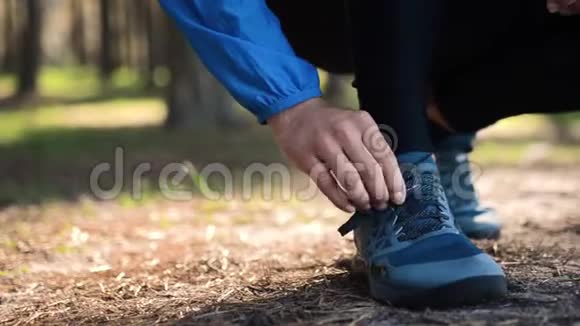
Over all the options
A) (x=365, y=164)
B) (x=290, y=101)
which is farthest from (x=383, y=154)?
(x=290, y=101)

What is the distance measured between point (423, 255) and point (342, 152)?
16 cm

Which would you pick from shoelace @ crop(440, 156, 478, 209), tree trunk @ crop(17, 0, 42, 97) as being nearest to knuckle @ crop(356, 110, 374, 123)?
shoelace @ crop(440, 156, 478, 209)

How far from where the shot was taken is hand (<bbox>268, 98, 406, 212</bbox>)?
3.23 ft

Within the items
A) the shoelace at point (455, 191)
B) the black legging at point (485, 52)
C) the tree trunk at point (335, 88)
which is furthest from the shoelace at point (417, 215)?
the tree trunk at point (335, 88)

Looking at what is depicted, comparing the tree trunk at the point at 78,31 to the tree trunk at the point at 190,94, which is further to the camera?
the tree trunk at the point at 78,31

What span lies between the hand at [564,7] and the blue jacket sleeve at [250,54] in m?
0.41

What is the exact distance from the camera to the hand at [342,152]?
0.99 meters

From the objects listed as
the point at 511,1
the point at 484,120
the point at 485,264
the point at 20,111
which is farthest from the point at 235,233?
the point at 20,111

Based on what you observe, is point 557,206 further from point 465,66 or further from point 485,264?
point 485,264

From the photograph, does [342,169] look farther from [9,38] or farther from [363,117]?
[9,38]

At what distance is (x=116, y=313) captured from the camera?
1.14 meters

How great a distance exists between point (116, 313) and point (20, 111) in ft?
16.5

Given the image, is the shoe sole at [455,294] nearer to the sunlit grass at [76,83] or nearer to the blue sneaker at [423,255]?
the blue sneaker at [423,255]

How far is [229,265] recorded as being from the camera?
4.74 ft
